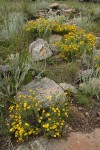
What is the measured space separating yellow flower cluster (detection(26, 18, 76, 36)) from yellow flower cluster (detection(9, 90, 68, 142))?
274 cm

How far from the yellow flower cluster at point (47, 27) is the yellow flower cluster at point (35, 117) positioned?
9.00 ft

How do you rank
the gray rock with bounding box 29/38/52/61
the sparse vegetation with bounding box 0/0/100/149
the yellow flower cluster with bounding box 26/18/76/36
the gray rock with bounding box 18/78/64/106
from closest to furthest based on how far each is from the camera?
the sparse vegetation with bounding box 0/0/100/149 < the gray rock with bounding box 18/78/64/106 < the gray rock with bounding box 29/38/52/61 < the yellow flower cluster with bounding box 26/18/76/36

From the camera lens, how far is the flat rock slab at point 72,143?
11.8 ft

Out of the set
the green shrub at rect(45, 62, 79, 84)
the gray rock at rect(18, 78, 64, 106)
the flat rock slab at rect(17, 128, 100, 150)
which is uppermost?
the gray rock at rect(18, 78, 64, 106)

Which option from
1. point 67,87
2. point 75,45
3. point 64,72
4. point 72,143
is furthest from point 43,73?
point 72,143

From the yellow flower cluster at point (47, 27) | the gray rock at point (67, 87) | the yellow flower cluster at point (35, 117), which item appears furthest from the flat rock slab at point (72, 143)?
the yellow flower cluster at point (47, 27)

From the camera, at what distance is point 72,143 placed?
368 centimetres

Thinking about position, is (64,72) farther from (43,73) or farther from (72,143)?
(72,143)

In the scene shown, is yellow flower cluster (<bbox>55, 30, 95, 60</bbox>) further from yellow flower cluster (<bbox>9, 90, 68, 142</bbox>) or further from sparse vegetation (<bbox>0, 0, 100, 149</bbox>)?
yellow flower cluster (<bbox>9, 90, 68, 142</bbox>)

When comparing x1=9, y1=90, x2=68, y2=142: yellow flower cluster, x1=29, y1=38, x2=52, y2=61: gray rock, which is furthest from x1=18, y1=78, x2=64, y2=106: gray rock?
x1=29, y1=38, x2=52, y2=61: gray rock

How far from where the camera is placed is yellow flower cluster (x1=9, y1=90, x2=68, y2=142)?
3.64m

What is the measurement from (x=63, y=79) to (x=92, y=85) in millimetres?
633

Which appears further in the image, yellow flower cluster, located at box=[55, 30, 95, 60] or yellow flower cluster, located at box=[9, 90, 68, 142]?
yellow flower cluster, located at box=[55, 30, 95, 60]

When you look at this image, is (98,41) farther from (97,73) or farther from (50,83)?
(50,83)
